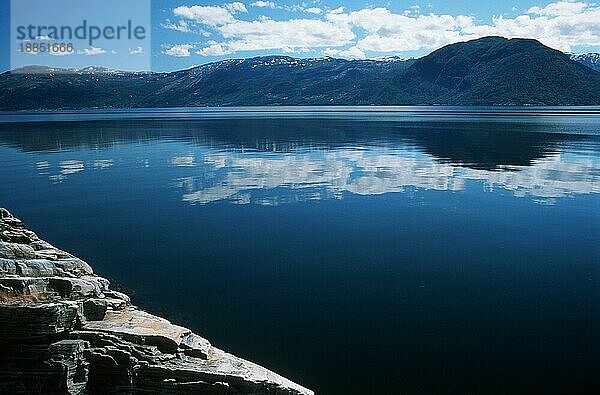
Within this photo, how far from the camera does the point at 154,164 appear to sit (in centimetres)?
8756

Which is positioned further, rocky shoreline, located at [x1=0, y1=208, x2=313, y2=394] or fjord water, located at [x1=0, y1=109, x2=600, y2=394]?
fjord water, located at [x1=0, y1=109, x2=600, y2=394]

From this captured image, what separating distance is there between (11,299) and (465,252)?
3113 cm

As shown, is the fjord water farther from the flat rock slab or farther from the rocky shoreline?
the flat rock slab

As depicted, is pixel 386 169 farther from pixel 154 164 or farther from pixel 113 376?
pixel 113 376

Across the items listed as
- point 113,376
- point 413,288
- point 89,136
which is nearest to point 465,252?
point 413,288

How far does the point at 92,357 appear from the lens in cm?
1870

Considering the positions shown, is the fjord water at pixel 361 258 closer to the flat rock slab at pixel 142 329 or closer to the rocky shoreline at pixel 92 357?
the rocky shoreline at pixel 92 357

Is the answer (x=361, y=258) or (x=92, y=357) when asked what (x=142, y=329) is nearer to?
(x=92, y=357)

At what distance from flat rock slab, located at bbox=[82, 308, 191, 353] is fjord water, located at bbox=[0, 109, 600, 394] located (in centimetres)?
543

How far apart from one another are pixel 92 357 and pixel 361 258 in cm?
2253

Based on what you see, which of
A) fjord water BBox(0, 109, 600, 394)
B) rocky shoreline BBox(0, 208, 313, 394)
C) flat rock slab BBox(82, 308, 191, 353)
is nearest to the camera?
rocky shoreline BBox(0, 208, 313, 394)

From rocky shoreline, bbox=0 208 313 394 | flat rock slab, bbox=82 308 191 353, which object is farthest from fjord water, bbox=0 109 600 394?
flat rock slab, bbox=82 308 191 353

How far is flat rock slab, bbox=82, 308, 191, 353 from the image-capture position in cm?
1934

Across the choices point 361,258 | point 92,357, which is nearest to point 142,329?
point 92,357
